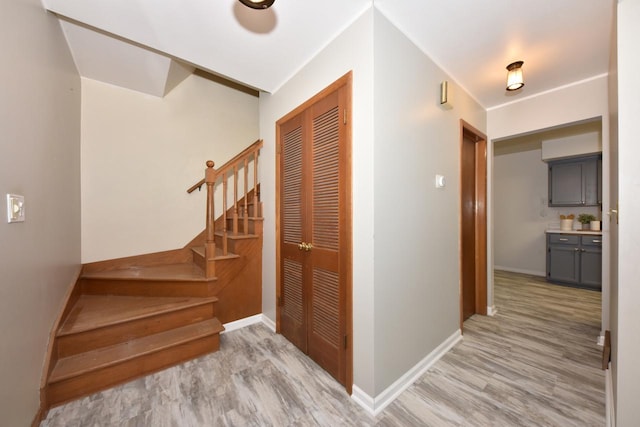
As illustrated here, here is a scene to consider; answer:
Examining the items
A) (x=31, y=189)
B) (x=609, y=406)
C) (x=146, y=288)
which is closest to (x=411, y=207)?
(x=609, y=406)

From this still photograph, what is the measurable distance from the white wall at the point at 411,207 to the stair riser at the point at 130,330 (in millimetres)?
1636

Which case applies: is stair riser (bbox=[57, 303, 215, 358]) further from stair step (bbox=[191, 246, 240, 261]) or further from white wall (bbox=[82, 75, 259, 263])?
white wall (bbox=[82, 75, 259, 263])

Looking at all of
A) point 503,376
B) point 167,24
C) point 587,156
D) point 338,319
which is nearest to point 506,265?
point 587,156

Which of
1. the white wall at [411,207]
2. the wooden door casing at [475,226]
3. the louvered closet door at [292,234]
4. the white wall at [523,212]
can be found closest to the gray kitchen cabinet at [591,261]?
the white wall at [523,212]

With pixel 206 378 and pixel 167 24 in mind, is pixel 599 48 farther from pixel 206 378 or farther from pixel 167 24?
pixel 206 378

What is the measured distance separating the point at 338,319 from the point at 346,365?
0.29 metres

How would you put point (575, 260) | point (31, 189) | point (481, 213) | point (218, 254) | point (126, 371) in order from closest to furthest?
point (31, 189) → point (126, 371) → point (218, 254) → point (481, 213) → point (575, 260)

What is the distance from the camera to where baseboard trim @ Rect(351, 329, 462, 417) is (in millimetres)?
1520

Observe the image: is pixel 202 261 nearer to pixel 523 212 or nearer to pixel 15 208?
pixel 15 208

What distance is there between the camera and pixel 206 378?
1.82 meters

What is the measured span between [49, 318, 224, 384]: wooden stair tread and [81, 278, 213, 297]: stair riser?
305mm

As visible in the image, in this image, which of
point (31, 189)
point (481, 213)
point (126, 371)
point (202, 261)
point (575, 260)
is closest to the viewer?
point (31, 189)

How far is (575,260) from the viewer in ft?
13.6

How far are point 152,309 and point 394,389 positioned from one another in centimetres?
200
